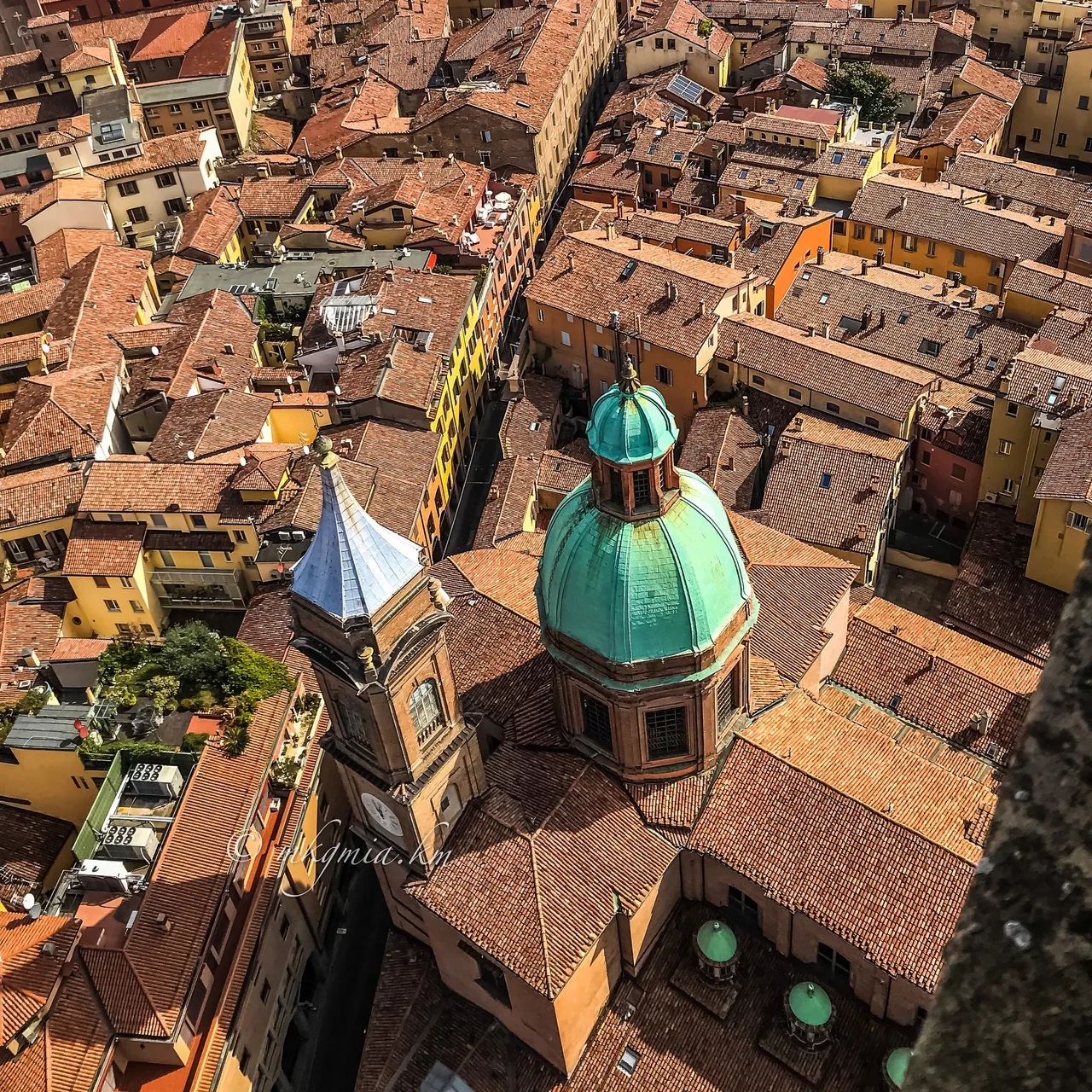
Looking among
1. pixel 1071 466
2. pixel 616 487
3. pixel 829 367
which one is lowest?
pixel 829 367

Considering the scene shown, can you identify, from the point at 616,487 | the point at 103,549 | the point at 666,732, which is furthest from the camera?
the point at 103,549

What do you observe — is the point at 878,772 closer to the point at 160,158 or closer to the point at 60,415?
the point at 60,415

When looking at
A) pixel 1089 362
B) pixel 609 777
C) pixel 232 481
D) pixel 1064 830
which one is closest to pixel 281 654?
pixel 232 481

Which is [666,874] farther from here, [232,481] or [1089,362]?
[1089,362]

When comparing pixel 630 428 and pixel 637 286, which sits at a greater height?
pixel 630 428

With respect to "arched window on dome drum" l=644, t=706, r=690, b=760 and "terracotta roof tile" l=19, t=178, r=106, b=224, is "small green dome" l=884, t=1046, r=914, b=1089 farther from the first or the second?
"terracotta roof tile" l=19, t=178, r=106, b=224

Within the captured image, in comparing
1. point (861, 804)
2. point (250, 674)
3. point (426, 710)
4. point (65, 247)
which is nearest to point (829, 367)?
point (861, 804)
